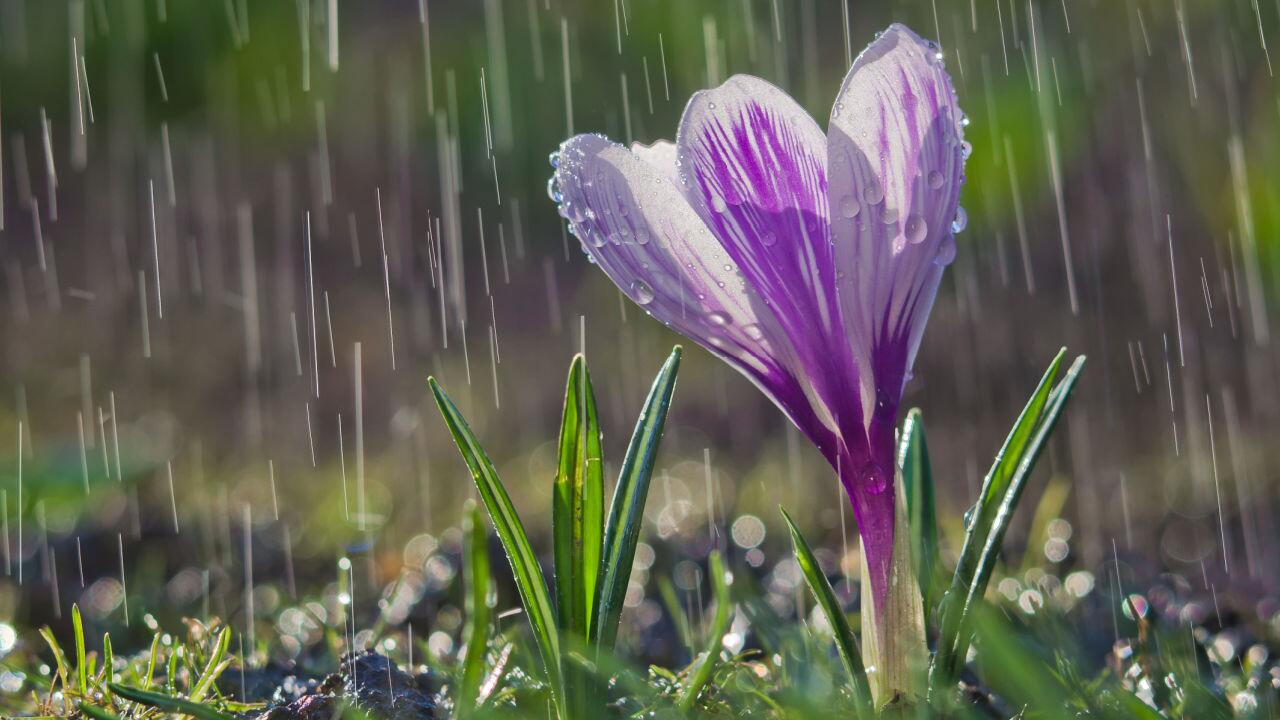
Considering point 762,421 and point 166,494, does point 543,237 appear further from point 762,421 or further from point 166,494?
point 166,494

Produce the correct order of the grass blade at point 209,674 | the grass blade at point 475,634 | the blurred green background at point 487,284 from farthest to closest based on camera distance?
the blurred green background at point 487,284 → the grass blade at point 209,674 → the grass blade at point 475,634

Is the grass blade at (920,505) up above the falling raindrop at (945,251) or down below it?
below

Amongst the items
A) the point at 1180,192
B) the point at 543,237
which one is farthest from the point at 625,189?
the point at 543,237

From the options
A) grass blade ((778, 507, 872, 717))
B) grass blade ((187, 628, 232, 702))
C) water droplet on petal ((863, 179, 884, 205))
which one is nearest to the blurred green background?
grass blade ((187, 628, 232, 702))

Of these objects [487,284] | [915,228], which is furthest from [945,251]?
[487,284]

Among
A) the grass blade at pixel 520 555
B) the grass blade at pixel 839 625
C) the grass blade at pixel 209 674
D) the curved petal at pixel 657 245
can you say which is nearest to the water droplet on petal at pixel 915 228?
the curved petal at pixel 657 245

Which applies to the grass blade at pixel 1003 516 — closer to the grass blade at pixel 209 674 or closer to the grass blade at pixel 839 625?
the grass blade at pixel 839 625

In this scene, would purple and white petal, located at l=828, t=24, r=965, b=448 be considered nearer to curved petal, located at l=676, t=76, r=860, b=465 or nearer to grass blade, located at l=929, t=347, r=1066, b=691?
curved petal, located at l=676, t=76, r=860, b=465

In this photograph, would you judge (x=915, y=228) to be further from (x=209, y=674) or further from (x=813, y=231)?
(x=209, y=674)
